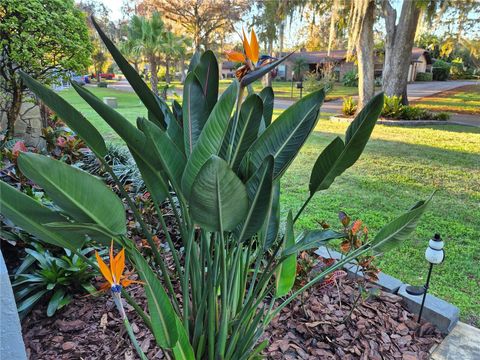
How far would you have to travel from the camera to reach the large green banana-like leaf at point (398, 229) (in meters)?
1.09

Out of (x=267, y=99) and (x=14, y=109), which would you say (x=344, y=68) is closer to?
(x=14, y=109)

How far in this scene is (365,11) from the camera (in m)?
7.83

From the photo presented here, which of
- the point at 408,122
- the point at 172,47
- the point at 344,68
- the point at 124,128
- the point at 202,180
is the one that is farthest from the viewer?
the point at 344,68

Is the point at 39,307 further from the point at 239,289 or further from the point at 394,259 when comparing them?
the point at 394,259

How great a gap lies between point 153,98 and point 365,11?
8380 mm

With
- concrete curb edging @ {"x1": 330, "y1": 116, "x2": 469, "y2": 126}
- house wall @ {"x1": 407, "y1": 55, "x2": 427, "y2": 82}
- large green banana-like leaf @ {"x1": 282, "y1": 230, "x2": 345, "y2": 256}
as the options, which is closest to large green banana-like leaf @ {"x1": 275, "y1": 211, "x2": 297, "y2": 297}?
large green banana-like leaf @ {"x1": 282, "y1": 230, "x2": 345, "y2": 256}

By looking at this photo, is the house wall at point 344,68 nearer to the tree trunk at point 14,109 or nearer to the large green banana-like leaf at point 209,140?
the tree trunk at point 14,109

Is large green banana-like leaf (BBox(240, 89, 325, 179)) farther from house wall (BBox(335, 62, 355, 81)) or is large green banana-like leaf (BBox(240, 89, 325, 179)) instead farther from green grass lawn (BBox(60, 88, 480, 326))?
house wall (BBox(335, 62, 355, 81))

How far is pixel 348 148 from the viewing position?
3.15 feet

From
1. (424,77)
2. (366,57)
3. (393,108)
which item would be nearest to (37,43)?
(366,57)

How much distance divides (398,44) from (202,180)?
10.1 m

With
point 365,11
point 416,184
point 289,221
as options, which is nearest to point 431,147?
point 416,184

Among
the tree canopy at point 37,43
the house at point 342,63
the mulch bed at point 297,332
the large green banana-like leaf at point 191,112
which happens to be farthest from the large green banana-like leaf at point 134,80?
the house at point 342,63

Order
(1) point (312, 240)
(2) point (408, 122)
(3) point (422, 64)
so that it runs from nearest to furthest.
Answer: (1) point (312, 240) < (2) point (408, 122) < (3) point (422, 64)
